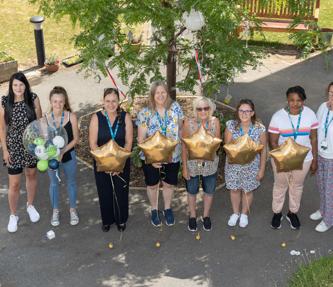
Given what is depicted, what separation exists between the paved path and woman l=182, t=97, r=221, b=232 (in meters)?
0.26

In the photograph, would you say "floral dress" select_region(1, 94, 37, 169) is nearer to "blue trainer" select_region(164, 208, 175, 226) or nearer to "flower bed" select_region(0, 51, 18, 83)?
"blue trainer" select_region(164, 208, 175, 226)

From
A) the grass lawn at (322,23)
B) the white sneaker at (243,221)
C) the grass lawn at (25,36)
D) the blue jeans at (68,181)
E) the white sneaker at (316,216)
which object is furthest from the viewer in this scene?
the grass lawn at (322,23)

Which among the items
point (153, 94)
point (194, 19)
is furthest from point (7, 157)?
point (194, 19)

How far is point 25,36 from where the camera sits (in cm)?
1323

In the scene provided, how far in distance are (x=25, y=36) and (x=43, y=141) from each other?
8017 millimetres

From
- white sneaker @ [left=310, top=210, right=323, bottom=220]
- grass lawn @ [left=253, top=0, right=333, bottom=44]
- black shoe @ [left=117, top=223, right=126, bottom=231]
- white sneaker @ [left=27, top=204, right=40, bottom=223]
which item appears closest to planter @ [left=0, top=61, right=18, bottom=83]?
white sneaker @ [left=27, top=204, right=40, bottom=223]

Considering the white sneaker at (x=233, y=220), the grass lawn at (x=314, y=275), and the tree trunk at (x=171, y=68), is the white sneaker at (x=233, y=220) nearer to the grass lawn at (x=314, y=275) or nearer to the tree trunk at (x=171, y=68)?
the grass lawn at (x=314, y=275)

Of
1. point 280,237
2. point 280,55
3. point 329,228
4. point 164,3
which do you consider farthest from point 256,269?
point 280,55

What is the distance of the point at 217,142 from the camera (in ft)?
19.1

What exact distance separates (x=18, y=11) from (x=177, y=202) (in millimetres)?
9427

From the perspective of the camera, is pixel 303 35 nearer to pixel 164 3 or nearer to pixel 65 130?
pixel 164 3

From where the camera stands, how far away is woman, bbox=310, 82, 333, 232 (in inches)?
235

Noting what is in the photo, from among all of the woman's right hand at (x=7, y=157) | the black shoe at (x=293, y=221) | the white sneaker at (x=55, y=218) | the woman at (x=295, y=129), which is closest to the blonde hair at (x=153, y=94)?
the woman at (x=295, y=129)

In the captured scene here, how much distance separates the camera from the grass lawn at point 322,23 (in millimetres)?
13362
